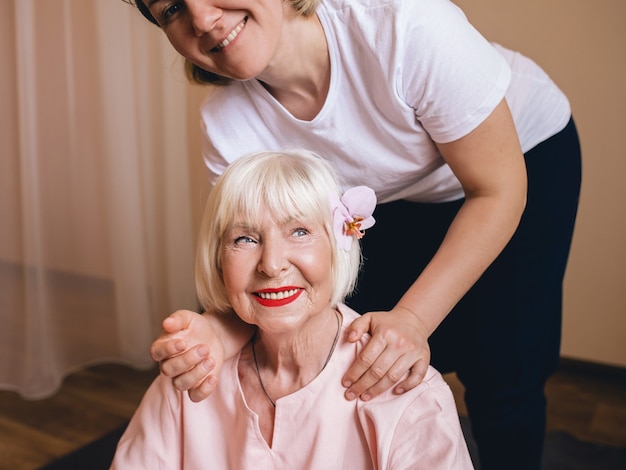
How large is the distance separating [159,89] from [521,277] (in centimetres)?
206

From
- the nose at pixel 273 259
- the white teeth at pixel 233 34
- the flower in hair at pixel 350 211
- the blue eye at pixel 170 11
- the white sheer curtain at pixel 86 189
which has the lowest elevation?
the white sheer curtain at pixel 86 189

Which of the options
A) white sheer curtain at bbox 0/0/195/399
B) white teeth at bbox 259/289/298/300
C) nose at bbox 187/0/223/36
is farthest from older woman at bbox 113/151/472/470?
white sheer curtain at bbox 0/0/195/399

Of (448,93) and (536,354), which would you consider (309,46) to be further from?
(536,354)

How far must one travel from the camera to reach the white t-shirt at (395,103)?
1146mm

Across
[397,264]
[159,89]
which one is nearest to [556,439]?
[397,264]

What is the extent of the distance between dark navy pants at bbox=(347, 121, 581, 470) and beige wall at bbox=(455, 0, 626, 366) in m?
1.16

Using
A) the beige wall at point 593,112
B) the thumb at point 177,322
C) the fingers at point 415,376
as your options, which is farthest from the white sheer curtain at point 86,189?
the fingers at point 415,376

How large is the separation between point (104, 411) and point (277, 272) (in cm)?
185

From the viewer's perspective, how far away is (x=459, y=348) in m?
1.50

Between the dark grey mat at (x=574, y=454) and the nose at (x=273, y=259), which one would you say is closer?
the nose at (x=273, y=259)

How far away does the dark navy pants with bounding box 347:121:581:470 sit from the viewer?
1429 mm

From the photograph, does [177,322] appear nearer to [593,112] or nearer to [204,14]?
[204,14]

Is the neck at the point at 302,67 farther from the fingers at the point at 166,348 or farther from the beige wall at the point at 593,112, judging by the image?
the beige wall at the point at 593,112

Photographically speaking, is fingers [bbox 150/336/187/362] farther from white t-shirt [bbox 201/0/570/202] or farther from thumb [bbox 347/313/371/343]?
white t-shirt [bbox 201/0/570/202]
